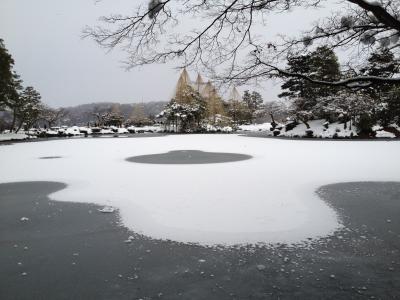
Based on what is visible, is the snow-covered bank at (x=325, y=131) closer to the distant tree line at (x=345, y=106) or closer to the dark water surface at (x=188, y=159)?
the distant tree line at (x=345, y=106)

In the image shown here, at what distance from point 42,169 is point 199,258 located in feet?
30.0

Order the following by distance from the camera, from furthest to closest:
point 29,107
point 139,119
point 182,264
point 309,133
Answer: point 139,119 < point 29,107 < point 309,133 < point 182,264

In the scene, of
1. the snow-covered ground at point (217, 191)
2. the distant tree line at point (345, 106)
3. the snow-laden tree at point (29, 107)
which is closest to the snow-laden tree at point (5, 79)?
the snow-laden tree at point (29, 107)

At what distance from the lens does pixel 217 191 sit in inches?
287

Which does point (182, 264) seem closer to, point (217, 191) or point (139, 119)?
point (217, 191)

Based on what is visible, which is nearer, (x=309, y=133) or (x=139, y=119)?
(x=309, y=133)

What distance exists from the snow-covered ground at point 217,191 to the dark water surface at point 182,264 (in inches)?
15.7

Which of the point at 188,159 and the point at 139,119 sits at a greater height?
the point at 139,119

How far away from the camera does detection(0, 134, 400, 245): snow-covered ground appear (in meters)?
4.88

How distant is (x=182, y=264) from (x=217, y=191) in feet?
12.0

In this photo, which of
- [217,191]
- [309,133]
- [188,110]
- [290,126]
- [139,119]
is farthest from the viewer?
[139,119]

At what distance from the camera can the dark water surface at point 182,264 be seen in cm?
310

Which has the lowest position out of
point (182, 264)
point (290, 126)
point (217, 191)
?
point (182, 264)

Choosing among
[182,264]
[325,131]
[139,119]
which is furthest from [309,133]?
[139,119]
